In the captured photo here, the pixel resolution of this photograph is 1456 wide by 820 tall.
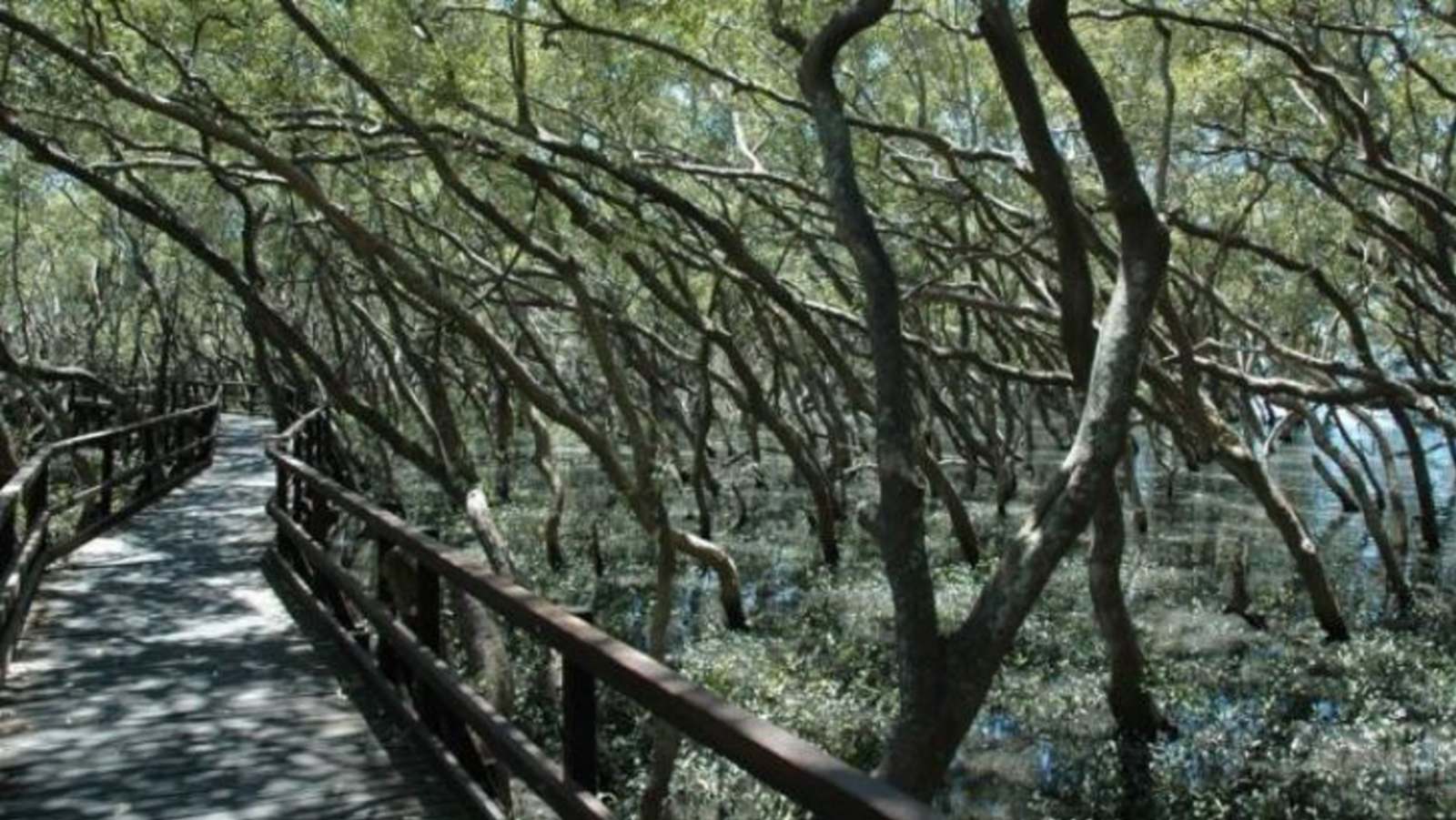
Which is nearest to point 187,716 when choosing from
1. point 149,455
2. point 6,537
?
point 6,537

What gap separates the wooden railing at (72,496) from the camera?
7211mm

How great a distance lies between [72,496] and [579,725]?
30.6 ft

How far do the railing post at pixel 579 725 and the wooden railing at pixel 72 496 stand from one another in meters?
4.18

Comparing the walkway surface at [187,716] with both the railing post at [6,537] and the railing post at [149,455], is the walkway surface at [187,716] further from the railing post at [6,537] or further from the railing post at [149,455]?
the railing post at [149,455]

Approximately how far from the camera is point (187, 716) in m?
6.22

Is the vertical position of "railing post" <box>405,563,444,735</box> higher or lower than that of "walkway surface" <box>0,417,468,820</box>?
higher

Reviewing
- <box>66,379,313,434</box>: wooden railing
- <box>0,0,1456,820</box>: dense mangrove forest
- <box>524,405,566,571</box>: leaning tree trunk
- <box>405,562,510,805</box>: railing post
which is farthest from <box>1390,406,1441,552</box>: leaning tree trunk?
<box>405,562,510,805</box>: railing post

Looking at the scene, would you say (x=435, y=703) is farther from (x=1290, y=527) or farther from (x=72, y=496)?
(x=1290, y=527)

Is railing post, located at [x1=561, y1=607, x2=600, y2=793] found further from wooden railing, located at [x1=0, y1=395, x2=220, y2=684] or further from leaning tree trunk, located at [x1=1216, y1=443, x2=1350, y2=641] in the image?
leaning tree trunk, located at [x1=1216, y1=443, x2=1350, y2=641]

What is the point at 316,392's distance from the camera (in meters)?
28.4

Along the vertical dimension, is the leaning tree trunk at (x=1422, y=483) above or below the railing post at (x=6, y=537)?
above

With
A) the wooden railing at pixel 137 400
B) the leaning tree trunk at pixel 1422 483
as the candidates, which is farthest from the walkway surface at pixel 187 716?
the leaning tree trunk at pixel 1422 483

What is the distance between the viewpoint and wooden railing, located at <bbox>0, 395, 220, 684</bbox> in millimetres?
7211

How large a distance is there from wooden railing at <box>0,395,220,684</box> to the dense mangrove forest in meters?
0.86
